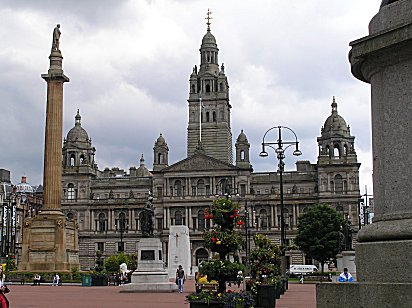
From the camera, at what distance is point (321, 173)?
10219cm

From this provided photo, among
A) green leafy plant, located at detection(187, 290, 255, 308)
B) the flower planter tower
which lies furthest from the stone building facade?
green leafy plant, located at detection(187, 290, 255, 308)

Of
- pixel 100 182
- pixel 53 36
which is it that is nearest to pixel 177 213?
pixel 100 182

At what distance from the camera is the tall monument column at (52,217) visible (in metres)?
43.2

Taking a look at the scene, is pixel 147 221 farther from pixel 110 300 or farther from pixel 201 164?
pixel 201 164

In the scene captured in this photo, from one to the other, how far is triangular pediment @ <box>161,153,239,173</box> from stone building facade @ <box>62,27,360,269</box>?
0.54ft

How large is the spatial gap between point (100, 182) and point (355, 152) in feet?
147

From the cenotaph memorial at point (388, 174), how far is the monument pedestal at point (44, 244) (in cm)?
3803

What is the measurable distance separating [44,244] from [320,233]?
45.2 meters

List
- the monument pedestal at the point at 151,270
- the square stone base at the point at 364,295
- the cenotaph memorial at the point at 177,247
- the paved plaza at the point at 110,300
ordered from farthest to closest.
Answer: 1. the cenotaph memorial at the point at 177,247
2. the monument pedestal at the point at 151,270
3. the paved plaza at the point at 110,300
4. the square stone base at the point at 364,295

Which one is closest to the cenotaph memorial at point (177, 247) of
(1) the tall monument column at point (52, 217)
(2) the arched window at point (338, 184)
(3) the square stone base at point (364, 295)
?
(1) the tall monument column at point (52, 217)

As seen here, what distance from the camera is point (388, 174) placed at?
724 centimetres

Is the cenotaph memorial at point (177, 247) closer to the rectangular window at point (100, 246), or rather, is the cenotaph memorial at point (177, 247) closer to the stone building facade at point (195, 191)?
the stone building facade at point (195, 191)

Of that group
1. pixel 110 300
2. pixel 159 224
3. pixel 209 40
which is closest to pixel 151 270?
pixel 110 300

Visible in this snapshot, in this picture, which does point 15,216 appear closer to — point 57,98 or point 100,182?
point 100,182
